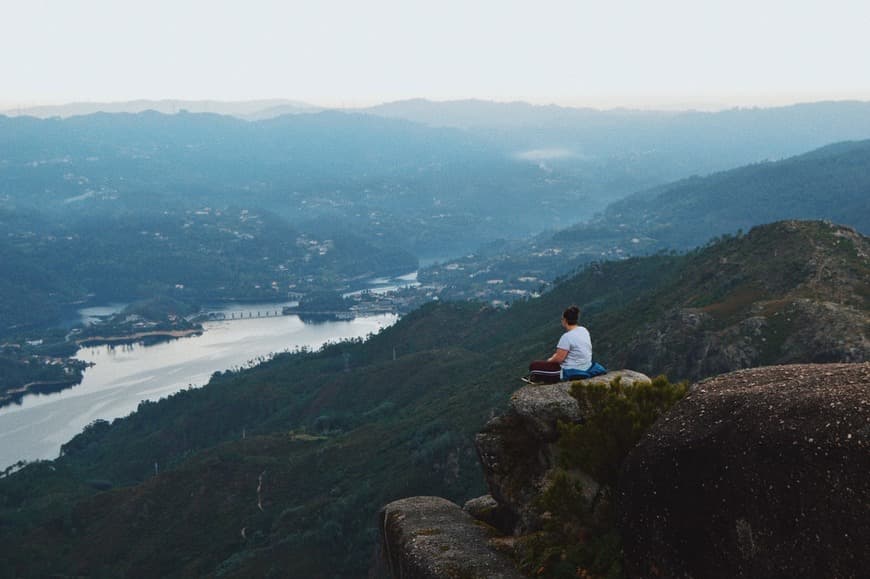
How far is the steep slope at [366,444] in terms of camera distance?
79562 millimetres

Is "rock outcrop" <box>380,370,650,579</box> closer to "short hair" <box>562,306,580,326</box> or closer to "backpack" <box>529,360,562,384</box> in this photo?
"backpack" <box>529,360,562,384</box>

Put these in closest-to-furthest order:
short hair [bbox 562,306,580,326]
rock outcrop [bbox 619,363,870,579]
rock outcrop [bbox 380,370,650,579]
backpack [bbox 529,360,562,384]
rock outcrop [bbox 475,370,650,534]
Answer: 1. rock outcrop [bbox 619,363,870,579]
2. rock outcrop [bbox 380,370,650,579]
3. rock outcrop [bbox 475,370,650,534]
4. short hair [bbox 562,306,580,326]
5. backpack [bbox 529,360,562,384]

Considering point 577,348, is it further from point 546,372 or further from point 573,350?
point 546,372

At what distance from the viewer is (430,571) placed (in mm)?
19344

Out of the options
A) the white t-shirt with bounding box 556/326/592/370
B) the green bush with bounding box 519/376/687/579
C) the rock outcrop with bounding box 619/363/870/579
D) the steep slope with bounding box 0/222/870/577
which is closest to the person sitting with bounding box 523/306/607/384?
the white t-shirt with bounding box 556/326/592/370

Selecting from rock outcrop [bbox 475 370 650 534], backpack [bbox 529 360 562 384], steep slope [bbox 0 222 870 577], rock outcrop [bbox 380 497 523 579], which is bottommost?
steep slope [bbox 0 222 870 577]

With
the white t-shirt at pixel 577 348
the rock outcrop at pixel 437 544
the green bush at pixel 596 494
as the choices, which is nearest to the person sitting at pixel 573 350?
the white t-shirt at pixel 577 348

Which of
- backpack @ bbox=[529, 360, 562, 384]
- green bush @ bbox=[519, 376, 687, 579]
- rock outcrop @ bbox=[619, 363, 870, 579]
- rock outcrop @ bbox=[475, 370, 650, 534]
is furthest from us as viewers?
backpack @ bbox=[529, 360, 562, 384]

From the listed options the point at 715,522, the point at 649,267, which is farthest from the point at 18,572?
the point at 649,267

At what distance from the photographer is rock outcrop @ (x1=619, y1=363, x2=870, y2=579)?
12203mm

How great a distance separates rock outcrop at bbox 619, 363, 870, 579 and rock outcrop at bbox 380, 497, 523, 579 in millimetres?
4163

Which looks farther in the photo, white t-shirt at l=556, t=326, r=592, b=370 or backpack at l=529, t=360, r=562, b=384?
backpack at l=529, t=360, r=562, b=384

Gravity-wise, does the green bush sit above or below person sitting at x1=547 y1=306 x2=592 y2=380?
below

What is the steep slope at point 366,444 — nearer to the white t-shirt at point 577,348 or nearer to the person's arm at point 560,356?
the white t-shirt at point 577,348
